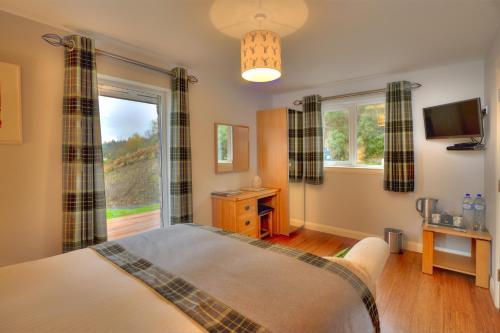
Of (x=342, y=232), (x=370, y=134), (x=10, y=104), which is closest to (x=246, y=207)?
(x=342, y=232)

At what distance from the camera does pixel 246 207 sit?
3.04 m

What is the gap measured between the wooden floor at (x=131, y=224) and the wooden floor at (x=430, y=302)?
2.26 m

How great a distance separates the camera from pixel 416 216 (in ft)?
9.82

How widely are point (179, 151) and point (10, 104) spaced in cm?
130

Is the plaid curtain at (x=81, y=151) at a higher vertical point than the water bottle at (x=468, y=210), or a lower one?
higher

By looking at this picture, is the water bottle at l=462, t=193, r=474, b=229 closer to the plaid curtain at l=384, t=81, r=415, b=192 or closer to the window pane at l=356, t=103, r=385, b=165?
the plaid curtain at l=384, t=81, r=415, b=192

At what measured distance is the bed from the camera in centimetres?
83

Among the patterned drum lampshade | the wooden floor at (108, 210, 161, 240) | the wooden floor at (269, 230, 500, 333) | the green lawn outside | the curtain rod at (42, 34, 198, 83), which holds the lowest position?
the wooden floor at (269, 230, 500, 333)

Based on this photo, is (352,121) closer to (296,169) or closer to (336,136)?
(336,136)

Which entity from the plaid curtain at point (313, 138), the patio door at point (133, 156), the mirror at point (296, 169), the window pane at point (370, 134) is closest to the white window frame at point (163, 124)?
the patio door at point (133, 156)

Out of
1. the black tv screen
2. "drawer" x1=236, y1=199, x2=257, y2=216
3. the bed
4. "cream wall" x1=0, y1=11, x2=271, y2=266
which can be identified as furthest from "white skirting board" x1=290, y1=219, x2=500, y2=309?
"cream wall" x1=0, y1=11, x2=271, y2=266

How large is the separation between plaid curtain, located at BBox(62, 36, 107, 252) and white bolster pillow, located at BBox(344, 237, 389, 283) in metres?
1.90

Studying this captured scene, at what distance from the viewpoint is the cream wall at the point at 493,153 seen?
193cm

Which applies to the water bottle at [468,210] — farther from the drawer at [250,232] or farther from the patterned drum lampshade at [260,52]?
the patterned drum lampshade at [260,52]
